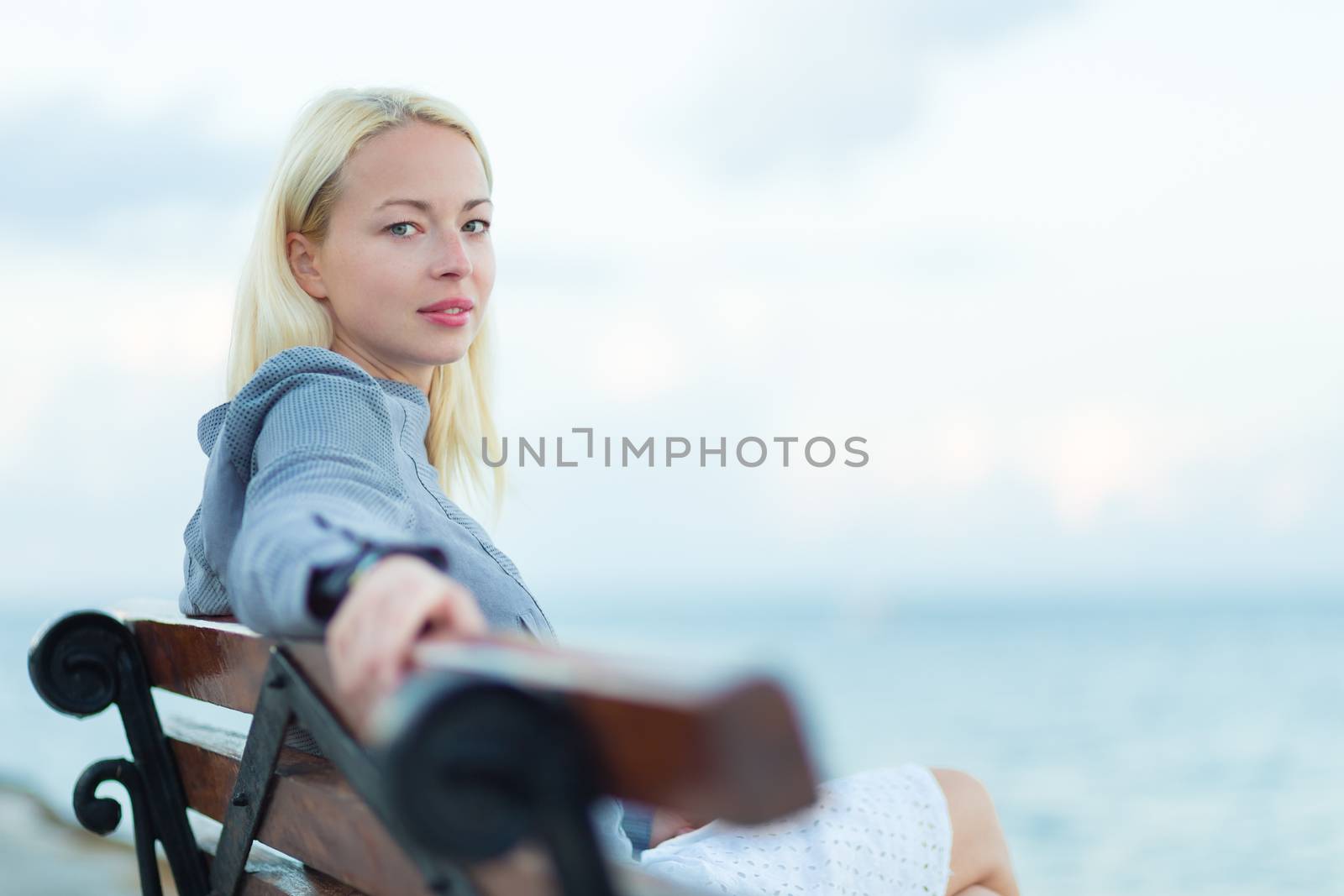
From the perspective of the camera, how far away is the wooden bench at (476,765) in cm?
48

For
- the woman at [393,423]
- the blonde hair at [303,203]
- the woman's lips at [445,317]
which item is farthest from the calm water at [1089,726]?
the blonde hair at [303,203]

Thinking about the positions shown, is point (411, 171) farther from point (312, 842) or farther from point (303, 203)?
point (312, 842)

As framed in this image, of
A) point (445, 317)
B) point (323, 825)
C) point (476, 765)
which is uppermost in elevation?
point (445, 317)

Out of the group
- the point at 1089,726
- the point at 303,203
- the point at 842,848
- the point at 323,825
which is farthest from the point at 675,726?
the point at 1089,726

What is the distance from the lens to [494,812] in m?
0.56

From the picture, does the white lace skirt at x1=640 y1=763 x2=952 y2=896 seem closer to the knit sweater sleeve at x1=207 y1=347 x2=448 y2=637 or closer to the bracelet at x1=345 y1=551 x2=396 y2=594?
the knit sweater sleeve at x1=207 y1=347 x2=448 y2=637

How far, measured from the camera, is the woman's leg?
163 cm

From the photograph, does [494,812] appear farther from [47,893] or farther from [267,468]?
[47,893]

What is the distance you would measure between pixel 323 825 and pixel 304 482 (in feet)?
0.95

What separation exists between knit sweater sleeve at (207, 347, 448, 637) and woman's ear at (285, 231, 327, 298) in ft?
1.99

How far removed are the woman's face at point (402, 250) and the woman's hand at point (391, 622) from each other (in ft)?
3.54

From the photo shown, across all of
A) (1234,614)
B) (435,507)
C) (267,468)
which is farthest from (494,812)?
(1234,614)

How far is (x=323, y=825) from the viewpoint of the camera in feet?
3.29

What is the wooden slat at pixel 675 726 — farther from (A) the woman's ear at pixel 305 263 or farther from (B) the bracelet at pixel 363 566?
(A) the woman's ear at pixel 305 263
